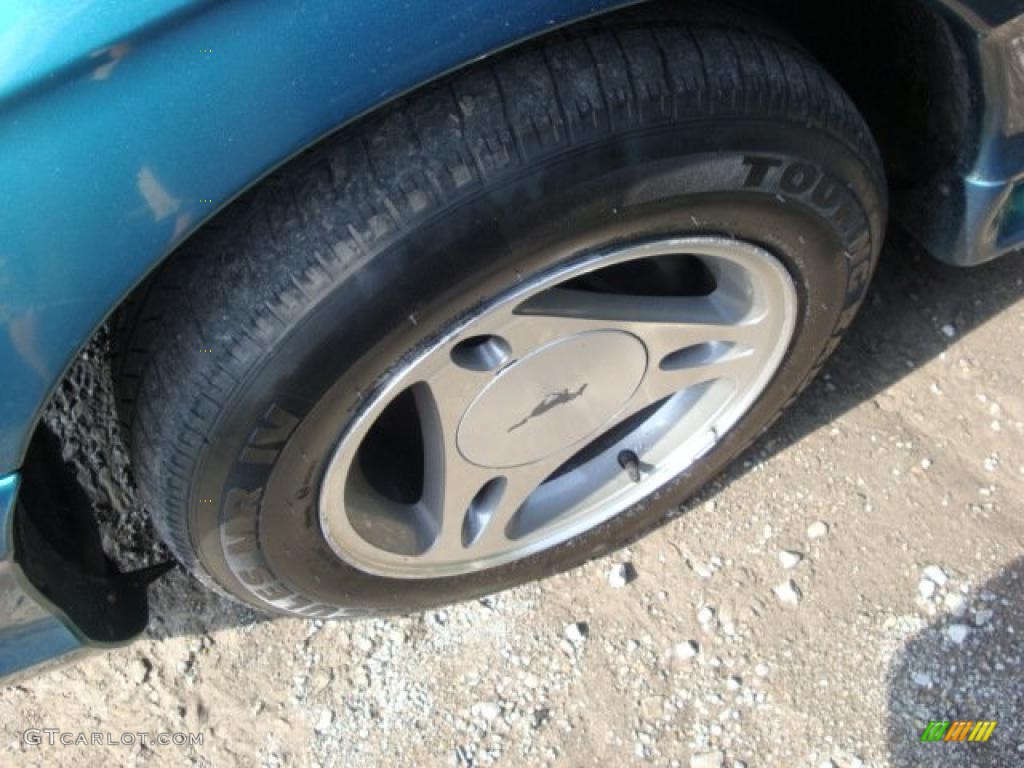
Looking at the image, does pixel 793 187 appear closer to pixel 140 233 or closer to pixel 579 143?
pixel 579 143

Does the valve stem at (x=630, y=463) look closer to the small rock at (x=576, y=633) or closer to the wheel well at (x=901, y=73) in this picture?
the small rock at (x=576, y=633)

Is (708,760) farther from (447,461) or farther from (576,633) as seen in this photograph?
(447,461)

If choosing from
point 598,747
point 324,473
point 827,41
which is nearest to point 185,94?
point 324,473

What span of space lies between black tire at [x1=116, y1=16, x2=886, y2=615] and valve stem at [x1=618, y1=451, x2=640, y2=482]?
0.59 m

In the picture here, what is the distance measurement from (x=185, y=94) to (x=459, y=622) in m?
1.32

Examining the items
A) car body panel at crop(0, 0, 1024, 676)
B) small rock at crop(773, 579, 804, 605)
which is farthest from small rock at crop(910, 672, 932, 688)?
car body panel at crop(0, 0, 1024, 676)

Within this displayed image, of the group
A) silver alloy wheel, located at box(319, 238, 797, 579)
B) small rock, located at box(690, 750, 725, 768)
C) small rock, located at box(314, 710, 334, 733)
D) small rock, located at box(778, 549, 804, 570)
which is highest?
silver alloy wheel, located at box(319, 238, 797, 579)

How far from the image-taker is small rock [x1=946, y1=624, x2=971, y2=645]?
6.66 feet

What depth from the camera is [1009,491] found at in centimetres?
218

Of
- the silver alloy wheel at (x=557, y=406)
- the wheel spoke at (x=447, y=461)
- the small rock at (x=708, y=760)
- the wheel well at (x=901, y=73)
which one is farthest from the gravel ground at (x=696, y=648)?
the wheel well at (x=901, y=73)

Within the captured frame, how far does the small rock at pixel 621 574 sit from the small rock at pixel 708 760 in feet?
1.19

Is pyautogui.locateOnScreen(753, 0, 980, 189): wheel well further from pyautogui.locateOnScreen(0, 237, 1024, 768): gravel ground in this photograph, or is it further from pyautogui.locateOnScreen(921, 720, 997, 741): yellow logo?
pyautogui.locateOnScreen(921, 720, 997, 741): yellow logo

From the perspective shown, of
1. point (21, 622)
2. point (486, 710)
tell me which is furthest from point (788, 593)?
point (21, 622)

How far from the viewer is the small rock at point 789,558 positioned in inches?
84.2
